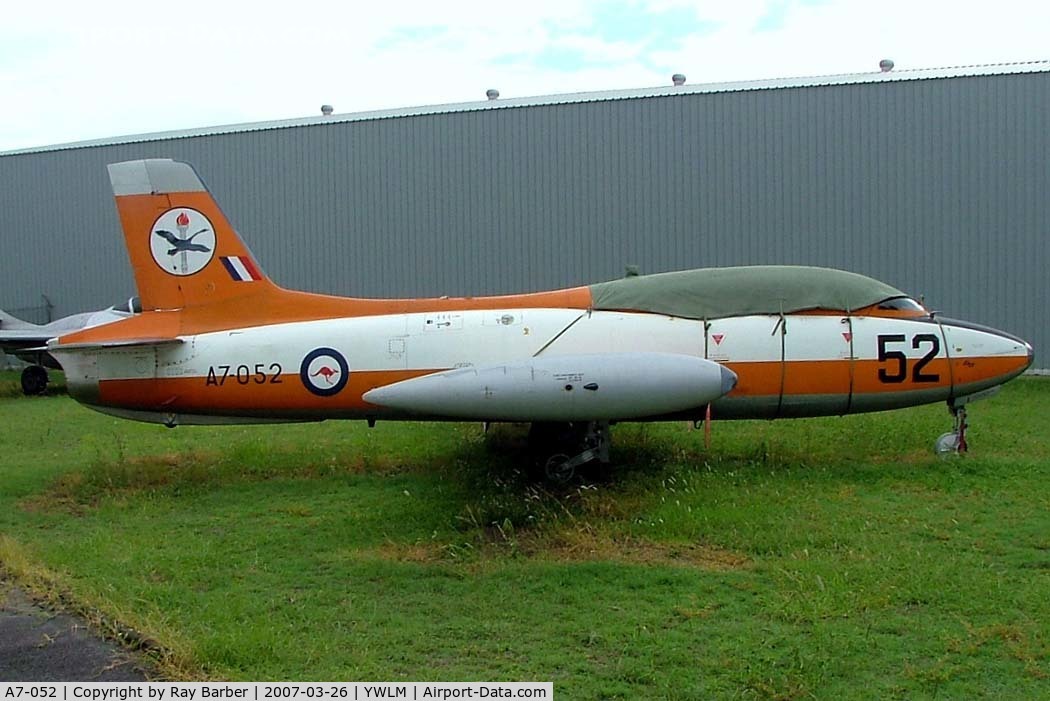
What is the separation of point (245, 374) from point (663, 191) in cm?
1258

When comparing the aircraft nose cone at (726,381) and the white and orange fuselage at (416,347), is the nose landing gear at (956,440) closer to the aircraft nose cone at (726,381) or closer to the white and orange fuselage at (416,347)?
the white and orange fuselage at (416,347)

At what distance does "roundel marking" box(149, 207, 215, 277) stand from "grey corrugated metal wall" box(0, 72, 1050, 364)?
11451 mm

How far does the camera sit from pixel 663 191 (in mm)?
20328

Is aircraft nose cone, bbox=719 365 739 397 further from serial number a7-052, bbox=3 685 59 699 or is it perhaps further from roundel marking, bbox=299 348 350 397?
serial number a7-052, bbox=3 685 59 699

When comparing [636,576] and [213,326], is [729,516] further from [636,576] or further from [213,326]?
[213,326]

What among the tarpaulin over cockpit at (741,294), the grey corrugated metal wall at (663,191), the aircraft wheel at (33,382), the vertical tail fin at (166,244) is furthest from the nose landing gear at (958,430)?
the aircraft wheel at (33,382)

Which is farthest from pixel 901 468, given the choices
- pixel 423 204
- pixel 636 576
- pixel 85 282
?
pixel 85 282

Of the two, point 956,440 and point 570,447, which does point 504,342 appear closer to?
point 570,447

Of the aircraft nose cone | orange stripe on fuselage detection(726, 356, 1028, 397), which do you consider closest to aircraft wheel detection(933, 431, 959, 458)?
orange stripe on fuselage detection(726, 356, 1028, 397)

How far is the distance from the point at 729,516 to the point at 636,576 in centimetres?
151

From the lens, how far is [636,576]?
655 centimetres

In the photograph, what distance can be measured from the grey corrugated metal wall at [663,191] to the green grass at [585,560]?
Result: 787cm

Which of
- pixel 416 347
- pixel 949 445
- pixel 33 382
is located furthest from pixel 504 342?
pixel 33 382

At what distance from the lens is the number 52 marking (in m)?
9.60
